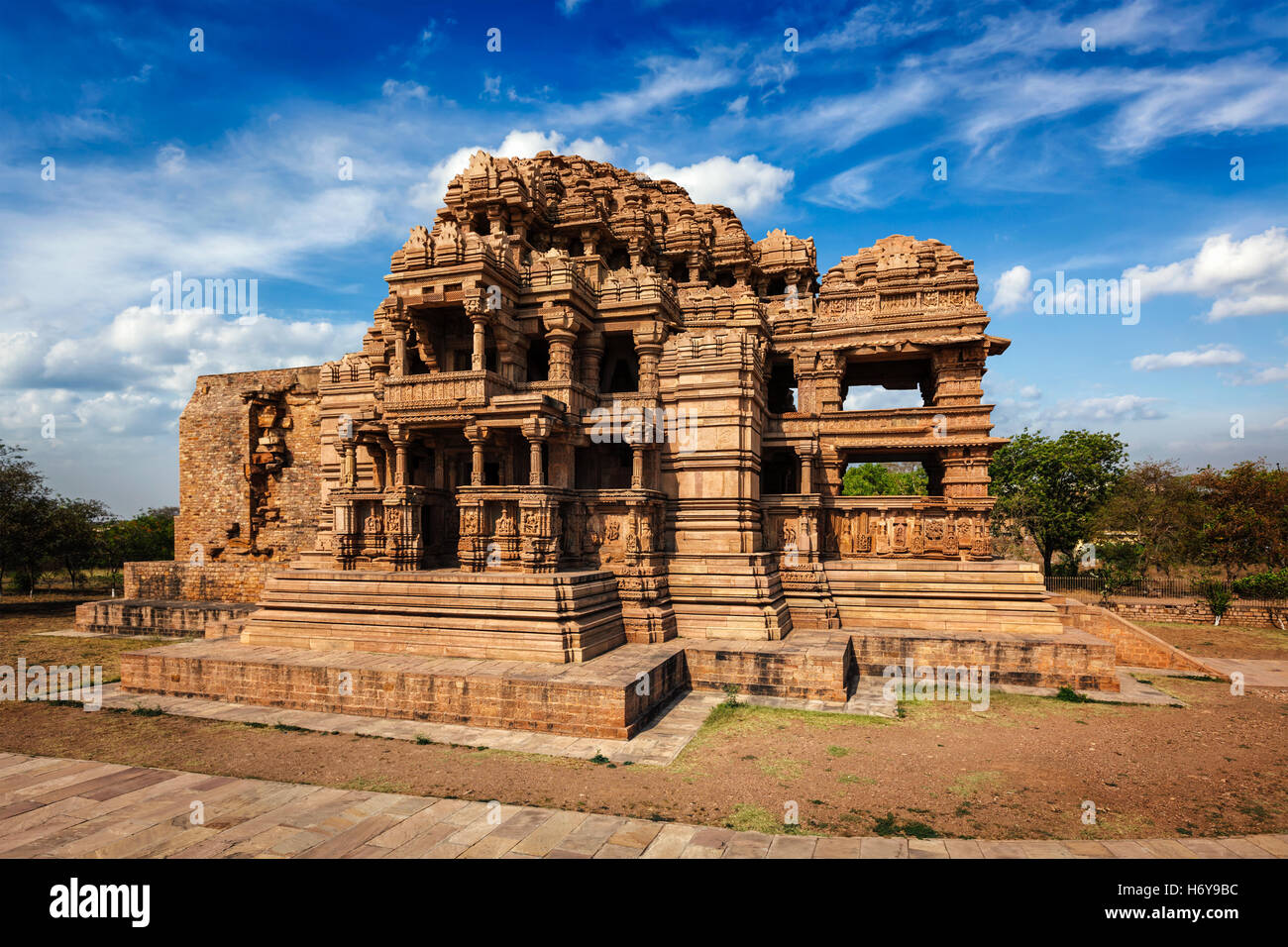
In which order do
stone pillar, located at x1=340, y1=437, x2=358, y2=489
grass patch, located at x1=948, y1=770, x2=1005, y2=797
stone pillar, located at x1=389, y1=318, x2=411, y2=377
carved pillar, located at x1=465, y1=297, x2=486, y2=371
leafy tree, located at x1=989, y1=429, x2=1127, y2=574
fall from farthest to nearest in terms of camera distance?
leafy tree, located at x1=989, y1=429, x2=1127, y2=574 < stone pillar, located at x1=340, y1=437, x2=358, y2=489 < stone pillar, located at x1=389, y1=318, x2=411, y2=377 < carved pillar, located at x1=465, y1=297, x2=486, y2=371 < grass patch, located at x1=948, y1=770, x2=1005, y2=797

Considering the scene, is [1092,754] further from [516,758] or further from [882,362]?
[882,362]

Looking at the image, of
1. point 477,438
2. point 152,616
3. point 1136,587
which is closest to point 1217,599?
point 1136,587

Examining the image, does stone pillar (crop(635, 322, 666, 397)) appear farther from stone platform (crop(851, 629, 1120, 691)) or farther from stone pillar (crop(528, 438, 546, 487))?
stone platform (crop(851, 629, 1120, 691))

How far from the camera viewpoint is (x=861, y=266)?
20.4 metres

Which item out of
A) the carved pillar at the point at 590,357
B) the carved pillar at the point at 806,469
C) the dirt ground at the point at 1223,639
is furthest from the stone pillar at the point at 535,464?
the dirt ground at the point at 1223,639

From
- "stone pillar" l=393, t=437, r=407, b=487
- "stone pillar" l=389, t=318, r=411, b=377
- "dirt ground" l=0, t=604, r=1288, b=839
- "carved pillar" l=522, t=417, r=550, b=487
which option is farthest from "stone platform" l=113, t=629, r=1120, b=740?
"stone pillar" l=389, t=318, r=411, b=377

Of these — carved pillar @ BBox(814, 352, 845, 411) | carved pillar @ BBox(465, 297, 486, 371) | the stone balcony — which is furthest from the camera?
carved pillar @ BBox(814, 352, 845, 411)

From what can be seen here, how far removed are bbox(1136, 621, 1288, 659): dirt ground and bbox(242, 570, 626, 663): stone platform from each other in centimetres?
1765

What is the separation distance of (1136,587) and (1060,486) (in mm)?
6983

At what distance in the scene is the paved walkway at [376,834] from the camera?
246 inches

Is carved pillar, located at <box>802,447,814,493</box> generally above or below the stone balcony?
below

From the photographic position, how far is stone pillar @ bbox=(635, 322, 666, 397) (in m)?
18.2

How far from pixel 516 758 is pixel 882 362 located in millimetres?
17410

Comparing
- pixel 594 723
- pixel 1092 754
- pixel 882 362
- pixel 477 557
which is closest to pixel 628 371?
pixel 882 362
